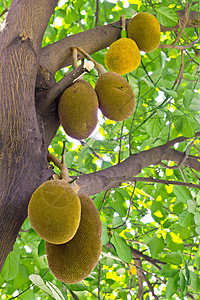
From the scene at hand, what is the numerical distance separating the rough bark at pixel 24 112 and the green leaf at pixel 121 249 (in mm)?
203

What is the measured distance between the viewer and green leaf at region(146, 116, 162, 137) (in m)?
1.55

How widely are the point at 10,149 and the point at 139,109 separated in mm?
1009

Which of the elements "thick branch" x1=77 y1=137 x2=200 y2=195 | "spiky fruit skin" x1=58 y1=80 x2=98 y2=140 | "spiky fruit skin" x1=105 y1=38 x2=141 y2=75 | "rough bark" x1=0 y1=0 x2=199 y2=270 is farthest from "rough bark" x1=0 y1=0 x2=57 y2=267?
"spiky fruit skin" x1=105 y1=38 x2=141 y2=75

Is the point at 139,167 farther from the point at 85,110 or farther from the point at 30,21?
the point at 30,21

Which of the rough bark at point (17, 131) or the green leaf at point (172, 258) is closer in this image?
the rough bark at point (17, 131)

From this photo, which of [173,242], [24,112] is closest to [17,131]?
[24,112]

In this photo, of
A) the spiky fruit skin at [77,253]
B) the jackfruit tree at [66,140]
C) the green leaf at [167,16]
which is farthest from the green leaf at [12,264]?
the green leaf at [167,16]

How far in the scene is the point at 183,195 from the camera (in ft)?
4.80

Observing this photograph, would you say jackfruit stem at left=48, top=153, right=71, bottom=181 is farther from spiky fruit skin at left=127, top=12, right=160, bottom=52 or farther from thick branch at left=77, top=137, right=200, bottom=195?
spiky fruit skin at left=127, top=12, right=160, bottom=52

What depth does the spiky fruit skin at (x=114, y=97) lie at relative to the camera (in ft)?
3.44

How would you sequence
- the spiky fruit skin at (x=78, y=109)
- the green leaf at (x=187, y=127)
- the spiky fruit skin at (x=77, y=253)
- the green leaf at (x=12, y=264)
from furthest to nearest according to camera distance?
the green leaf at (x=187, y=127)
the green leaf at (x=12, y=264)
the spiky fruit skin at (x=78, y=109)
the spiky fruit skin at (x=77, y=253)

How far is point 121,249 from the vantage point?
1.14 m

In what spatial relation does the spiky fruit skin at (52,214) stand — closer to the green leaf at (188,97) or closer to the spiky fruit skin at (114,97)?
the spiky fruit skin at (114,97)

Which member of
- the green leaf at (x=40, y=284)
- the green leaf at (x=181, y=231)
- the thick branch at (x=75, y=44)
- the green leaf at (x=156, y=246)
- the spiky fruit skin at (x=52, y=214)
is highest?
the thick branch at (x=75, y=44)
